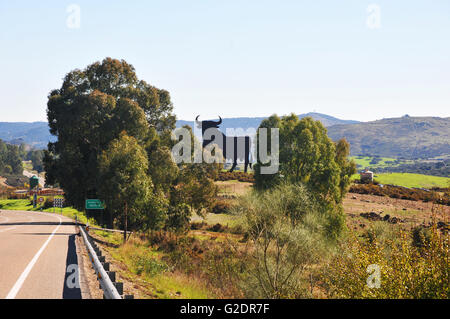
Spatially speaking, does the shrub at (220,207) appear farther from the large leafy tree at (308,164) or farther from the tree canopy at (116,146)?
the large leafy tree at (308,164)

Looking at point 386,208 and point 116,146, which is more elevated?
point 116,146

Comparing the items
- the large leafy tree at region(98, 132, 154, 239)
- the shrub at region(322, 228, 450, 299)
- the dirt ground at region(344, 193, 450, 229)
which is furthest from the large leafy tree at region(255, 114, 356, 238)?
the shrub at region(322, 228, 450, 299)

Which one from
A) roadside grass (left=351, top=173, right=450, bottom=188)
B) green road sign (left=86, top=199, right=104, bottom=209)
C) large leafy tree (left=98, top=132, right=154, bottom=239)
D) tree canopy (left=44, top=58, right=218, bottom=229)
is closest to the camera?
green road sign (left=86, top=199, right=104, bottom=209)

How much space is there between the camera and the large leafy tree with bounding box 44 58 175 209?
35906 millimetres

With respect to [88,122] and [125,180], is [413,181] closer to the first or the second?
[88,122]

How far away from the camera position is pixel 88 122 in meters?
36.5

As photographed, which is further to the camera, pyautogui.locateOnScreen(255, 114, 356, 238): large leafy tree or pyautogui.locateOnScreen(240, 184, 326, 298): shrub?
pyautogui.locateOnScreen(255, 114, 356, 238): large leafy tree

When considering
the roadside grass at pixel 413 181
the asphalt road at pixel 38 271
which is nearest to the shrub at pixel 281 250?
the asphalt road at pixel 38 271

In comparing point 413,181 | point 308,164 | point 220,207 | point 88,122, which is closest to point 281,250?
point 308,164

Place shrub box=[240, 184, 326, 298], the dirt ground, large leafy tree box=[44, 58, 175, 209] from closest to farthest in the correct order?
shrub box=[240, 184, 326, 298], large leafy tree box=[44, 58, 175, 209], the dirt ground

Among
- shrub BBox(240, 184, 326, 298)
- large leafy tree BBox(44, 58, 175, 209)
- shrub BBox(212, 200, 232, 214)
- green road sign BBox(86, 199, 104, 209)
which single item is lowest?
shrub BBox(212, 200, 232, 214)

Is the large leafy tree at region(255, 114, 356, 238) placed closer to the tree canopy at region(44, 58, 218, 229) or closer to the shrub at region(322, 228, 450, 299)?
the tree canopy at region(44, 58, 218, 229)
